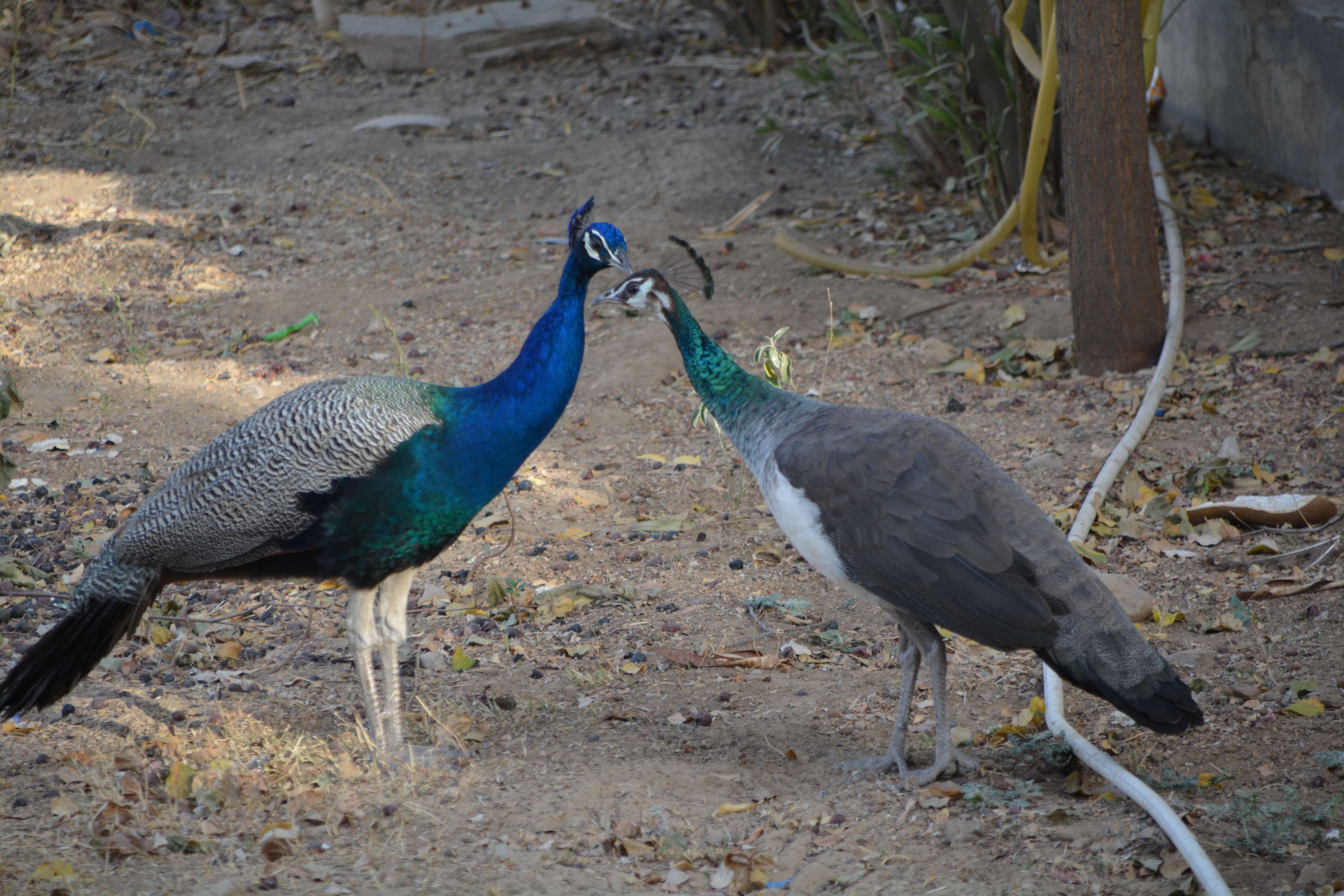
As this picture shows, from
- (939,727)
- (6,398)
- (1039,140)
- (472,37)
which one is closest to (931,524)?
(939,727)

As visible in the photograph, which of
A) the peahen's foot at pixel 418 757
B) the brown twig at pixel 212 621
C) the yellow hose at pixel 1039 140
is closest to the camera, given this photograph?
the peahen's foot at pixel 418 757

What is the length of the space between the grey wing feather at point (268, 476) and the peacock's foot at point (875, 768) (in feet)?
5.00

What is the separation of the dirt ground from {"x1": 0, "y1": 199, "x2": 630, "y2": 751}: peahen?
1.02 ft

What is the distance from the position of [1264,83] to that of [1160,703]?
5.70 meters

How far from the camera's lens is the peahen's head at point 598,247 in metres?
3.83

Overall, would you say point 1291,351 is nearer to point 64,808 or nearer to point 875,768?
point 875,768

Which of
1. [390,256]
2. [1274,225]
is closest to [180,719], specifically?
[390,256]

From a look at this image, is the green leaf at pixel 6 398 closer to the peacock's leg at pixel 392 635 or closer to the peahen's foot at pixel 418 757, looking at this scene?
the peacock's leg at pixel 392 635

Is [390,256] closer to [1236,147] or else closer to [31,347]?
[31,347]

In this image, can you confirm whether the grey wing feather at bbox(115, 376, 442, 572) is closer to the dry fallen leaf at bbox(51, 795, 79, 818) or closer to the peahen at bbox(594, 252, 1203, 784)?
the dry fallen leaf at bbox(51, 795, 79, 818)

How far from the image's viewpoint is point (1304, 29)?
6.98 meters

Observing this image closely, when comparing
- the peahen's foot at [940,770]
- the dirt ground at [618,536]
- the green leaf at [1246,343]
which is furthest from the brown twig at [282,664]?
the green leaf at [1246,343]

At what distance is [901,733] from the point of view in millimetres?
3521

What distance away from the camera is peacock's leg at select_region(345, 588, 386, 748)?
370cm
